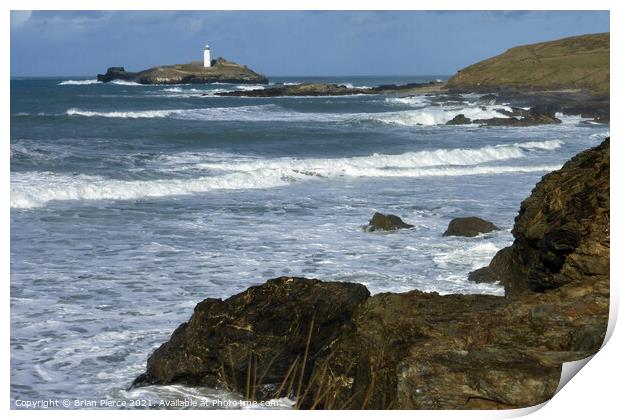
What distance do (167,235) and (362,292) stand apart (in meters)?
4.38

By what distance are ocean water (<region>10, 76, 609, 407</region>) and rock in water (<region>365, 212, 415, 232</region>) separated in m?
0.17

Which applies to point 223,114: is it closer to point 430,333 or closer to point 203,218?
point 203,218

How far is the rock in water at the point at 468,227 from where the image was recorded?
9219mm

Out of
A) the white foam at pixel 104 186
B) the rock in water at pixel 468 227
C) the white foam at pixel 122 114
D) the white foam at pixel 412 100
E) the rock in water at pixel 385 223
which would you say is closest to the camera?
the rock in water at pixel 468 227

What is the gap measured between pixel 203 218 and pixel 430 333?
6.28 meters

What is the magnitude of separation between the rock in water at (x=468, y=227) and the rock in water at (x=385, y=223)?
1.84ft

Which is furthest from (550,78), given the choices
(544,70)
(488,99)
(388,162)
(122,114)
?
(388,162)

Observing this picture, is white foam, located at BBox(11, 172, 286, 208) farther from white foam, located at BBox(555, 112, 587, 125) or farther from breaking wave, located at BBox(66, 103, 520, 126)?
white foam, located at BBox(555, 112, 587, 125)

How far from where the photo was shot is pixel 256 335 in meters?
5.19

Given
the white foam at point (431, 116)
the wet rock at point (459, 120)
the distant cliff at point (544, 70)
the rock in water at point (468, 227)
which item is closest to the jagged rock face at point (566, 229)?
the rock in water at point (468, 227)

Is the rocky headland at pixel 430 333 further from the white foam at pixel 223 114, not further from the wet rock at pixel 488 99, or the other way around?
the wet rock at pixel 488 99

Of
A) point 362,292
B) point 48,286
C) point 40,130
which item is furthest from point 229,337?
point 40,130

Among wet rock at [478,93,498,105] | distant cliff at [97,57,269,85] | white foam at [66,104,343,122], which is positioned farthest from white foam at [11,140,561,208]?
distant cliff at [97,57,269,85]
